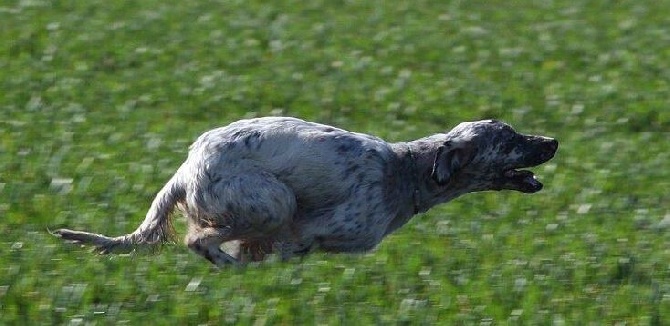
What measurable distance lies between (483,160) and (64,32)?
30.1 ft

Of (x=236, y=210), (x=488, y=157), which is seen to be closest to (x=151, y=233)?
(x=236, y=210)

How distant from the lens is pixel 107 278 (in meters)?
8.05

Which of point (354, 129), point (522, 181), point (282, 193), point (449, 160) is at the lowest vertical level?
point (354, 129)

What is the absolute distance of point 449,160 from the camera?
9.05 metres

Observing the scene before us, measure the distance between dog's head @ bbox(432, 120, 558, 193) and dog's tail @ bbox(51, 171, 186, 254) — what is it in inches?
61.4

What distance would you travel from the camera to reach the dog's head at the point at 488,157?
9.07 meters

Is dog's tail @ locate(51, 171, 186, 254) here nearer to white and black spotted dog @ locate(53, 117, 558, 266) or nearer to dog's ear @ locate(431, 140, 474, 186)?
white and black spotted dog @ locate(53, 117, 558, 266)

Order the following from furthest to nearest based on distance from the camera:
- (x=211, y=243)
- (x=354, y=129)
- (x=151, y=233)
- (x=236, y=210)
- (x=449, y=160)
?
(x=354, y=129) → (x=449, y=160) → (x=151, y=233) → (x=211, y=243) → (x=236, y=210)

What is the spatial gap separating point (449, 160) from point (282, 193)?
3.96 feet

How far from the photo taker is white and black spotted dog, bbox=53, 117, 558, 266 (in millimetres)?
8344

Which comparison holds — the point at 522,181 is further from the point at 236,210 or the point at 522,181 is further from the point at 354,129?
the point at 354,129

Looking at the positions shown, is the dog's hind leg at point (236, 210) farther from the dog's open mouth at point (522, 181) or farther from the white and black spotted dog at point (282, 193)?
the dog's open mouth at point (522, 181)

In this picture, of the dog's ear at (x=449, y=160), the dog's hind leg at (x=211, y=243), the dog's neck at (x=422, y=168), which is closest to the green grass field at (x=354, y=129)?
the dog's hind leg at (x=211, y=243)

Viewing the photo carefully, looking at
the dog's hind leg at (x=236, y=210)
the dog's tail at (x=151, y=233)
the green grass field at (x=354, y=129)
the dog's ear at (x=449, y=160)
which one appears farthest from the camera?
the dog's ear at (x=449, y=160)
